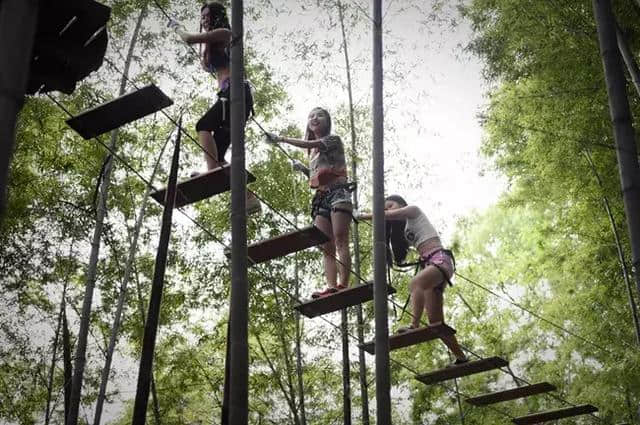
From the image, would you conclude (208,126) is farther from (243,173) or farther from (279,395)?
(279,395)

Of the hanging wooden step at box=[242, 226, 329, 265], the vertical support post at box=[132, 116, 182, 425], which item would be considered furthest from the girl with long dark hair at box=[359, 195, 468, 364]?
the vertical support post at box=[132, 116, 182, 425]

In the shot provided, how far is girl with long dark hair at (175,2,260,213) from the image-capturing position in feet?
13.1

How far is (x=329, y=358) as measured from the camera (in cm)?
862

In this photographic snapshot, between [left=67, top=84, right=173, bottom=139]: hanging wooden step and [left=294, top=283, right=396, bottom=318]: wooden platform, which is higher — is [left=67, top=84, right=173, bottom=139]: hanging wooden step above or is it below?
above

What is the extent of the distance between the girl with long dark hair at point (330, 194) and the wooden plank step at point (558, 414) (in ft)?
8.18

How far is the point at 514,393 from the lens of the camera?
18.3 ft

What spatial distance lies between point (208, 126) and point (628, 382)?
5056 mm

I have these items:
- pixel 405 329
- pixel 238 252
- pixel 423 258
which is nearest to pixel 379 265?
pixel 405 329

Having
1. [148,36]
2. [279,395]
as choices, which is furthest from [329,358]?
[148,36]

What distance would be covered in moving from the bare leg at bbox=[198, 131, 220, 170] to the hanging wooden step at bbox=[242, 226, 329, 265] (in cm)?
51

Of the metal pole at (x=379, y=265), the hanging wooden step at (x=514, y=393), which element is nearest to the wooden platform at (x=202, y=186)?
the metal pole at (x=379, y=265)

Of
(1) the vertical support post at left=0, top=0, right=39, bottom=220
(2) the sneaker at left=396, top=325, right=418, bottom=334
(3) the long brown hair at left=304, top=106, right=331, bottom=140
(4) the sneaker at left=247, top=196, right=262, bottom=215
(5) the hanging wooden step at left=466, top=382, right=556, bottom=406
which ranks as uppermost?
(3) the long brown hair at left=304, top=106, right=331, bottom=140

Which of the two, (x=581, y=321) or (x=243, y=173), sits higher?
(x=581, y=321)

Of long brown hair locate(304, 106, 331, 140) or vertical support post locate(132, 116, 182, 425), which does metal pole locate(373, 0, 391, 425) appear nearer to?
long brown hair locate(304, 106, 331, 140)
